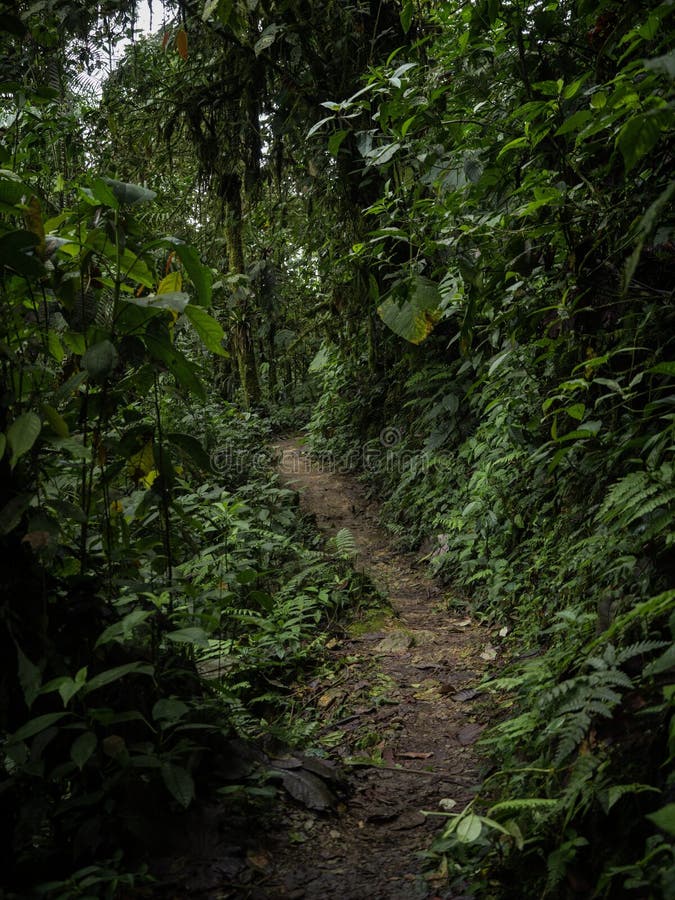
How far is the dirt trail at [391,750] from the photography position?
2.26 metres

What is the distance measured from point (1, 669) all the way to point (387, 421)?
23.4ft

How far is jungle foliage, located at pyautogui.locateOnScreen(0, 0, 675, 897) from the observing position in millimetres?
1973

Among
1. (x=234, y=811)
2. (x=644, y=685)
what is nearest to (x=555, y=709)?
(x=644, y=685)

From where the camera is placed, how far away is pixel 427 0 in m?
5.51

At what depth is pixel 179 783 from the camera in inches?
82.2

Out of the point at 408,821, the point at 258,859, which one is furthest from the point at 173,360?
the point at 408,821

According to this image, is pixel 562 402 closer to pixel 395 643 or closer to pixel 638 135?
pixel 395 643

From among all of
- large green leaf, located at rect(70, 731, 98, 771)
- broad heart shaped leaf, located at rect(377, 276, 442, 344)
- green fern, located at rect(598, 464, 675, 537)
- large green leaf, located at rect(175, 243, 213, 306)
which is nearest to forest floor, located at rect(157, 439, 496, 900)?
large green leaf, located at rect(70, 731, 98, 771)

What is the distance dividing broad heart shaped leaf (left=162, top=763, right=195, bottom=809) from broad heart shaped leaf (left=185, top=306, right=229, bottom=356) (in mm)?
1382

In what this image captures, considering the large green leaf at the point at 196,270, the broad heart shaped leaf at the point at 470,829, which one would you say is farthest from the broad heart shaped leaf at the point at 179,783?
the large green leaf at the point at 196,270

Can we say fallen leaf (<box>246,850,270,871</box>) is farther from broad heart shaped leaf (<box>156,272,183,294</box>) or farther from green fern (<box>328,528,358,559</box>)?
green fern (<box>328,528,358,559</box>)

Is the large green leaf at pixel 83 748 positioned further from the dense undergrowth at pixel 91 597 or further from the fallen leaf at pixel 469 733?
the fallen leaf at pixel 469 733

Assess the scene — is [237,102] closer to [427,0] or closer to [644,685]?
[427,0]

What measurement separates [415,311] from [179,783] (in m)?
2.16
